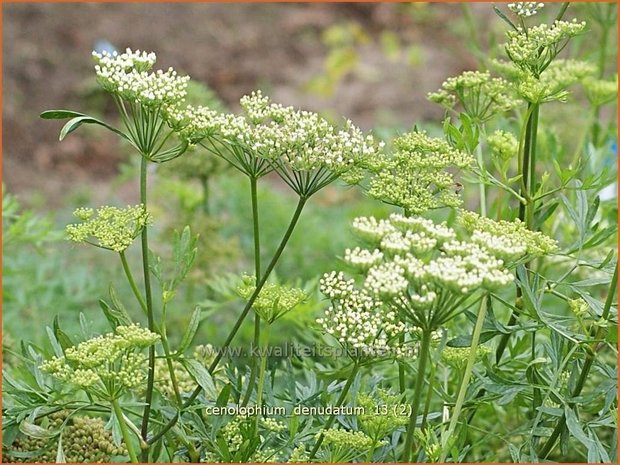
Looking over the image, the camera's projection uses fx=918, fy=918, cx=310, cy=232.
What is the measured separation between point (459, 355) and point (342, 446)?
0.85ft

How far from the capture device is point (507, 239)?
1259mm

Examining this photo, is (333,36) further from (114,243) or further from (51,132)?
(114,243)

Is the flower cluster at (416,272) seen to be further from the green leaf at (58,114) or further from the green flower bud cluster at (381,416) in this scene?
the green leaf at (58,114)

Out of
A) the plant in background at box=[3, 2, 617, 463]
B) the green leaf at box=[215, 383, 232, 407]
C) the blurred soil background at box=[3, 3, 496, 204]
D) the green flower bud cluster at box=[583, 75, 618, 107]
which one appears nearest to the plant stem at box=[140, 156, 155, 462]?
the plant in background at box=[3, 2, 617, 463]

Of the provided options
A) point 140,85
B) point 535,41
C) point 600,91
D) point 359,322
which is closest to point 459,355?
point 359,322

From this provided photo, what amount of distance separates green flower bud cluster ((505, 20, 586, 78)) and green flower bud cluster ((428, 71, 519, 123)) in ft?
0.44

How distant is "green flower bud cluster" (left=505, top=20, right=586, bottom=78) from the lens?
54.9 inches

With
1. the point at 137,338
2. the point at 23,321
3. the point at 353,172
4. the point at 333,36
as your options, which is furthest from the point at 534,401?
the point at 333,36

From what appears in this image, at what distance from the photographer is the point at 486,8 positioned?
6152 mm

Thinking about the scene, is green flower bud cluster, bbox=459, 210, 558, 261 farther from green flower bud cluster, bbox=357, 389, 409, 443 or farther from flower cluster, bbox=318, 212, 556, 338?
green flower bud cluster, bbox=357, 389, 409, 443

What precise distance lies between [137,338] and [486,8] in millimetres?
5333

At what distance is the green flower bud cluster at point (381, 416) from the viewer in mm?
1366

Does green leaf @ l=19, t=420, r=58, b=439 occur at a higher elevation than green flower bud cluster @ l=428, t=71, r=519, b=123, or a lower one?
lower

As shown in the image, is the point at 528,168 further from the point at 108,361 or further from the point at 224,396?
the point at 108,361
